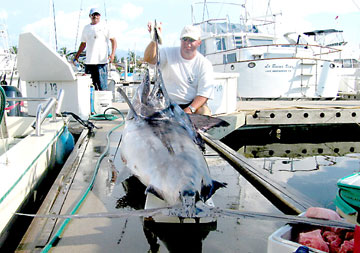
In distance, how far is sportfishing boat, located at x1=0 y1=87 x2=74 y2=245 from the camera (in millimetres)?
1922

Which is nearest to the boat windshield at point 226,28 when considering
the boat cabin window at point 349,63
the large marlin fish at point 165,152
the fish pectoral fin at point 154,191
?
the boat cabin window at point 349,63

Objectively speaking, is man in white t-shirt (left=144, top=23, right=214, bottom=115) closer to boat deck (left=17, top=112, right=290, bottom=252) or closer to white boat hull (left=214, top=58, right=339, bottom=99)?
boat deck (left=17, top=112, right=290, bottom=252)

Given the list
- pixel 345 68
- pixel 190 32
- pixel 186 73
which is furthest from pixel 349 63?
pixel 190 32

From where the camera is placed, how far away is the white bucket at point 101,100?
5.92m

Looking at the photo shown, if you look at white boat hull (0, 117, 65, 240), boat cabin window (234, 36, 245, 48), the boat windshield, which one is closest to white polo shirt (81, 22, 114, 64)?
white boat hull (0, 117, 65, 240)

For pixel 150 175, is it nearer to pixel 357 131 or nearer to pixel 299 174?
pixel 299 174

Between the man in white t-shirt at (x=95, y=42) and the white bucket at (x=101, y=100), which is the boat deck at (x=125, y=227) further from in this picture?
the man in white t-shirt at (x=95, y=42)

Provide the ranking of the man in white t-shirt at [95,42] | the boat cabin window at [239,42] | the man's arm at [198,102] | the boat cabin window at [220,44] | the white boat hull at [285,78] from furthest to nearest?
the boat cabin window at [220,44] < the boat cabin window at [239,42] < the white boat hull at [285,78] < the man in white t-shirt at [95,42] < the man's arm at [198,102]

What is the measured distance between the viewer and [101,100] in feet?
19.7

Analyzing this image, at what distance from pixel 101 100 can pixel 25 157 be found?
371 centimetres

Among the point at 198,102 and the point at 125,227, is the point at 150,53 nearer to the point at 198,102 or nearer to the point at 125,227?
the point at 198,102

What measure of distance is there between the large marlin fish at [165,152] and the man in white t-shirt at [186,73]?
0.89 metres

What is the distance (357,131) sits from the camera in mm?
7758

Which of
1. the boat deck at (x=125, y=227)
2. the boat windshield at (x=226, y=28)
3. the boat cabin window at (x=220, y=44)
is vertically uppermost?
the boat windshield at (x=226, y=28)
